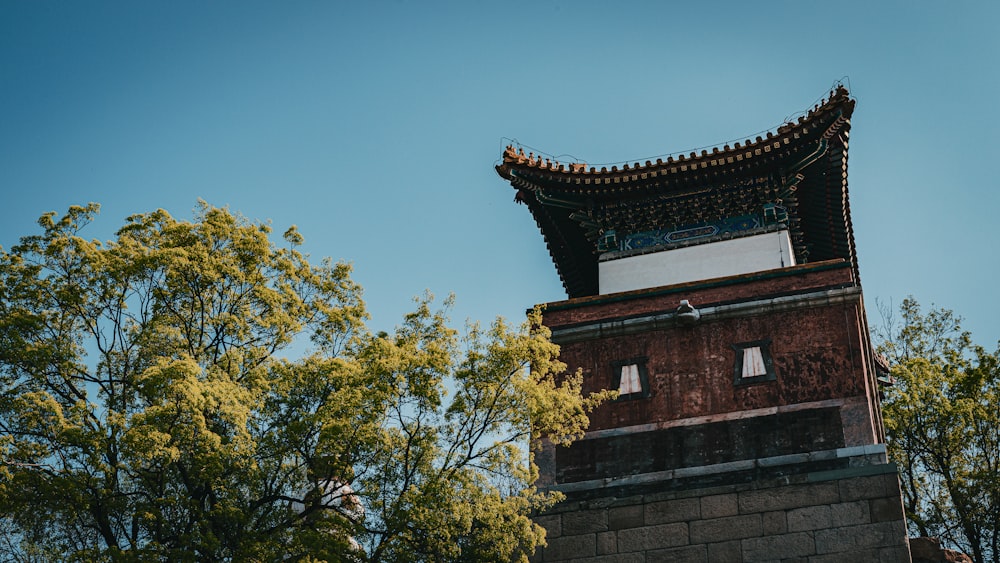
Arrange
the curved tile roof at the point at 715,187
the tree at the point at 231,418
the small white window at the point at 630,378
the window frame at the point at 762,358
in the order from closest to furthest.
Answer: the tree at the point at 231,418, the window frame at the point at 762,358, the small white window at the point at 630,378, the curved tile roof at the point at 715,187

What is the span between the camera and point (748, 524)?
14250 mm

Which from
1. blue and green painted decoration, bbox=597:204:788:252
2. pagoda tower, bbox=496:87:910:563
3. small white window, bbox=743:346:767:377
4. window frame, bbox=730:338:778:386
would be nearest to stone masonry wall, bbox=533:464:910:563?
pagoda tower, bbox=496:87:910:563

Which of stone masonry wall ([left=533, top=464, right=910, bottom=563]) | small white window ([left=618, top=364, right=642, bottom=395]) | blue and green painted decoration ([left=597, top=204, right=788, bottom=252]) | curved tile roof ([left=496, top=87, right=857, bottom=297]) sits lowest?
stone masonry wall ([left=533, top=464, right=910, bottom=563])

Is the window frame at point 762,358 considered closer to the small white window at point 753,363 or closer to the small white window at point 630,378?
the small white window at point 753,363

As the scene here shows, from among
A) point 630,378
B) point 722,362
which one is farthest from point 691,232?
point 630,378

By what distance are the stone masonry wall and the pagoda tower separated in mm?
20

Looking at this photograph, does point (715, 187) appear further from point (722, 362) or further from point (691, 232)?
point (722, 362)

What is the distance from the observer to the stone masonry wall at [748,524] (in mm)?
13625

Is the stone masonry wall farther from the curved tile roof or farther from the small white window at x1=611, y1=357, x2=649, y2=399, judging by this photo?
the curved tile roof

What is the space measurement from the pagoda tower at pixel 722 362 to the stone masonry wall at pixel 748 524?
20mm

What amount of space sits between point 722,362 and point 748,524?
259 cm

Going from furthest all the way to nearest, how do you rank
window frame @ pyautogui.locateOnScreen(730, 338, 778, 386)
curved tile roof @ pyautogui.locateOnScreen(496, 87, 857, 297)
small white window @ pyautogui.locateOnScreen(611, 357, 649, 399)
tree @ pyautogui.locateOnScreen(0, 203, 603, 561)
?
curved tile roof @ pyautogui.locateOnScreen(496, 87, 857, 297) < small white window @ pyautogui.locateOnScreen(611, 357, 649, 399) < window frame @ pyautogui.locateOnScreen(730, 338, 778, 386) < tree @ pyautogui.locateOnScreen(0, 203, 603, 561)

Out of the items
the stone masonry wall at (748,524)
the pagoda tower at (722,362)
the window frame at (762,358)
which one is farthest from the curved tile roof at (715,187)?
the stone masonry wall at (748,524)

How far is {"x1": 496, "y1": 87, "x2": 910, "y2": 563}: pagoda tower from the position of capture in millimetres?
14219
